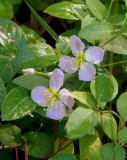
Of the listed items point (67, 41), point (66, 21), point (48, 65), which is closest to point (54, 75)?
point (48, 65)

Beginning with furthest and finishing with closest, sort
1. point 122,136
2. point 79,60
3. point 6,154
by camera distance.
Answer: point 6,154 < point 79,60 < point 122,136

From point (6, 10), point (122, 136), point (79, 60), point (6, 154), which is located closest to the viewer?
point (122, 136)

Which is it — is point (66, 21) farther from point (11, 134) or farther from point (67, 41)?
point (11, 134)

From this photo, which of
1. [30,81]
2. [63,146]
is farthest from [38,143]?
[30,81]

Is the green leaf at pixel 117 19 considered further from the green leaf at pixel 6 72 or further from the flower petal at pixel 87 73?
the green leaf at pixel 6 72

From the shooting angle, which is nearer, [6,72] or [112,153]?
[112,153]

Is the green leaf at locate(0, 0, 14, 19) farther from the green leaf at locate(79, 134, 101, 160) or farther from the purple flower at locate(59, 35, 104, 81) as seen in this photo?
the green leaf at locate(79, 134, 101, 160)

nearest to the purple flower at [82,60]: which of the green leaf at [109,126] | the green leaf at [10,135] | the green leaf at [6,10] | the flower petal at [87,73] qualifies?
the flower petal at [87,73]

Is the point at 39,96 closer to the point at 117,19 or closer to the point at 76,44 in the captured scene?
the point at 76,44
